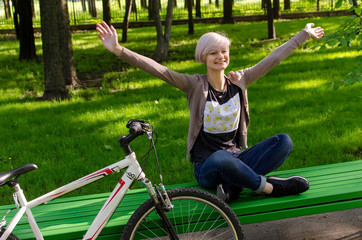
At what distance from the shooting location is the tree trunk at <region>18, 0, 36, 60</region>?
453 inches

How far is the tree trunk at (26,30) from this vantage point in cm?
1150

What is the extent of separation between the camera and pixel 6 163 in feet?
16.7

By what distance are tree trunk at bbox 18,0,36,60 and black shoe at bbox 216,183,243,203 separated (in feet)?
32.3

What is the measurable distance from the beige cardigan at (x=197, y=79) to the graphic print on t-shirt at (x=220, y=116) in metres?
0.05

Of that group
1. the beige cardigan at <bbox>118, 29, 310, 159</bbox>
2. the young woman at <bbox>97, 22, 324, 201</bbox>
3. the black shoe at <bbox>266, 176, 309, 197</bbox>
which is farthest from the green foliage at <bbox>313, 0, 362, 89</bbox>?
the black shoe at <bbox>266, 176, 309, 197</bbox>

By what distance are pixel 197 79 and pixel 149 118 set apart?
3071mm

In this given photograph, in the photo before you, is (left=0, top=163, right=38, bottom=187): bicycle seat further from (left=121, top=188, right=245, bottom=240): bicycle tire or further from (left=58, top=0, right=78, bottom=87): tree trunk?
(left=58, top=0, right=78, bottom=87): tree trunk

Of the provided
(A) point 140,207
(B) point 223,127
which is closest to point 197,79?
(B) point 223,127

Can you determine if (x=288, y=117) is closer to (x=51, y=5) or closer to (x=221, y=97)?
(x=221, y=97)

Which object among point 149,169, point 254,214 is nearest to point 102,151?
point 149,169

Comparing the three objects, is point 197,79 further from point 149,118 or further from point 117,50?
point 149,118

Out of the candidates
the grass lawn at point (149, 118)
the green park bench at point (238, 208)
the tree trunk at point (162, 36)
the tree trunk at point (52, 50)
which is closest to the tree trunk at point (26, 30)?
the grass lawn at point (149, 118)

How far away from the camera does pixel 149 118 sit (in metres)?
6.30

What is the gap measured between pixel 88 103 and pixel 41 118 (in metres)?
0.90
